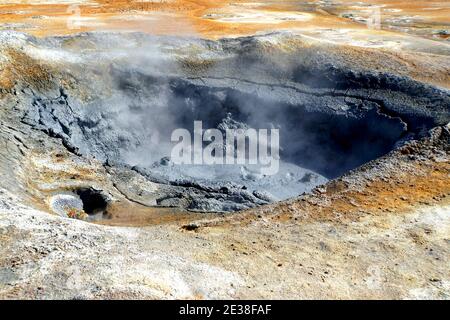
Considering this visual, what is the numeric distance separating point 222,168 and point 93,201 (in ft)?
15.2

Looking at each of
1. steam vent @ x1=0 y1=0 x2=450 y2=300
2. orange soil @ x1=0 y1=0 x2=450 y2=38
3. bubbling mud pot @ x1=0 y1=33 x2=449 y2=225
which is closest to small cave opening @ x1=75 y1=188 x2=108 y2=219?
steam vent @ x1=0 y1=0 x2=450 y2=300

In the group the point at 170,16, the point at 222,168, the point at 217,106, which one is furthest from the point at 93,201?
the point at 170,16

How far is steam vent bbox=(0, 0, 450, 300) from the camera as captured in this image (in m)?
7.11

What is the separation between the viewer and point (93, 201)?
11.3m

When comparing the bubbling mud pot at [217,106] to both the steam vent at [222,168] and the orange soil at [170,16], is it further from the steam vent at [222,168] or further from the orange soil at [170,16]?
the orange soil at [170,16]

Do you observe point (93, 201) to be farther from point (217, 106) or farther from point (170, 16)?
point (170, 16)

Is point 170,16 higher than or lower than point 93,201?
higher

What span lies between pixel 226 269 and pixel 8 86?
32.1ft

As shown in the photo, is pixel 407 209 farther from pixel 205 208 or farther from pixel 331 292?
pixel 205 208

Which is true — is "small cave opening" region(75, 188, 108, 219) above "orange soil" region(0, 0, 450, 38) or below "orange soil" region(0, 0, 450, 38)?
below

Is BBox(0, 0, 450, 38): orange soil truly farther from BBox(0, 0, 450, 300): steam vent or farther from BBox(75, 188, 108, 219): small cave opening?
BBox(75, 188, 108, 219): small cave opening

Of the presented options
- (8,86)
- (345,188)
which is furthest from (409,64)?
(8,86)

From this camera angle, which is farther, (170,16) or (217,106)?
(170,16)

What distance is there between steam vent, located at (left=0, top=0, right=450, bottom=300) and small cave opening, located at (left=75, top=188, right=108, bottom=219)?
0.03 m
